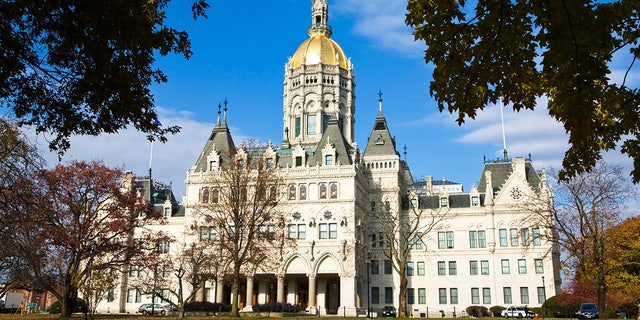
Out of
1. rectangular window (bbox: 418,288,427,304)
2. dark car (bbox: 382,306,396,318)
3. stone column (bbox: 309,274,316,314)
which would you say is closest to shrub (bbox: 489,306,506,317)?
rectangular window (bbox: 418,288,427,304)

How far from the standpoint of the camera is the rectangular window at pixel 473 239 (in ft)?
211

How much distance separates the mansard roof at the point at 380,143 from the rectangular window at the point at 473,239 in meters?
12.7

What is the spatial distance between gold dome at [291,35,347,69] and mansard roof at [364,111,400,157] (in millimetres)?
17772

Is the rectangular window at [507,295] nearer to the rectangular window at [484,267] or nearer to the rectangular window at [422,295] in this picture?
the rectangular window at [484,267]

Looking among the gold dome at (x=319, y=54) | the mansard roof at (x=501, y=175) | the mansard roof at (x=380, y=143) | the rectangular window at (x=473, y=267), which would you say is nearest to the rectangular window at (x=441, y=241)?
the rectangular window at (x=473, y=267)

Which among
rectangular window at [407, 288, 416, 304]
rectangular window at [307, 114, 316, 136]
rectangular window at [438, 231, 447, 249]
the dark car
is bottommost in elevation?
the dark car

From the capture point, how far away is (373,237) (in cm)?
6694

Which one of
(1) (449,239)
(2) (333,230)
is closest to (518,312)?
(1) (449,239)

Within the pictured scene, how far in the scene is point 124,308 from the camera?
67.9 meters

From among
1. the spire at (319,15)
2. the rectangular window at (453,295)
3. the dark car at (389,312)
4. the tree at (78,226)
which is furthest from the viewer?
the spire at (319,15)

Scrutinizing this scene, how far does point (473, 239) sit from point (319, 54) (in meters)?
35.4

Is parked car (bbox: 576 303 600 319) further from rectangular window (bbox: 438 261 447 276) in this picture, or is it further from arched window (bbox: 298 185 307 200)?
arched window (bbox: 298 185 307 200)

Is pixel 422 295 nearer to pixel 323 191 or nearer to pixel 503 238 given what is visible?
pixel 503 238

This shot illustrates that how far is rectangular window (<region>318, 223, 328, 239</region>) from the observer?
59.4 meters
